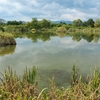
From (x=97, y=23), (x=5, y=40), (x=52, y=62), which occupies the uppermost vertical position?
(x=97, y=23)

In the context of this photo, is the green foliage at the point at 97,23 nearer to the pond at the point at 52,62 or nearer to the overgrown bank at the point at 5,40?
the overgrown bank at the point at 5,40

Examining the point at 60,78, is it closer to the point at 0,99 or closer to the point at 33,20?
the point at 0,99

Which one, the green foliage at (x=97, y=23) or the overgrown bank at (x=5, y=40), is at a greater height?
the green foliage at (x=97, y=23)

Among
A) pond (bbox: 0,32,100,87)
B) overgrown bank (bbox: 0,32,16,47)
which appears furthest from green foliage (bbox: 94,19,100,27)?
pond (bbox: 0,32,100,87)

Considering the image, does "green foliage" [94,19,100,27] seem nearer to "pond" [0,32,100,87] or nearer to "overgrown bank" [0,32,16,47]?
"overgrown bank" [0,32,16,47]

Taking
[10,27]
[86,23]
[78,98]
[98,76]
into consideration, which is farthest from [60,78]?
[86,23]

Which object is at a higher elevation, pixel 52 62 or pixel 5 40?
pixel 5 40

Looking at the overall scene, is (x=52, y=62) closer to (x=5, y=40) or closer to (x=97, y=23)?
(x=5, y=40)

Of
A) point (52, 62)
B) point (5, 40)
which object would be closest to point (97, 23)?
point (5, 40)

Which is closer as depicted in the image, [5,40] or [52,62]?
[52,62]

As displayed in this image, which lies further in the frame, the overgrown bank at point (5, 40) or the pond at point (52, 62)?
the overgrown bank at point (5, 40)

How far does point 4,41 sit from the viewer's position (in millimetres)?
18109

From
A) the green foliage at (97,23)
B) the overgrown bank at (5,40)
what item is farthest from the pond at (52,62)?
the green foliage at (97,23)

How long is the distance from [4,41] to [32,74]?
14.4 meters
